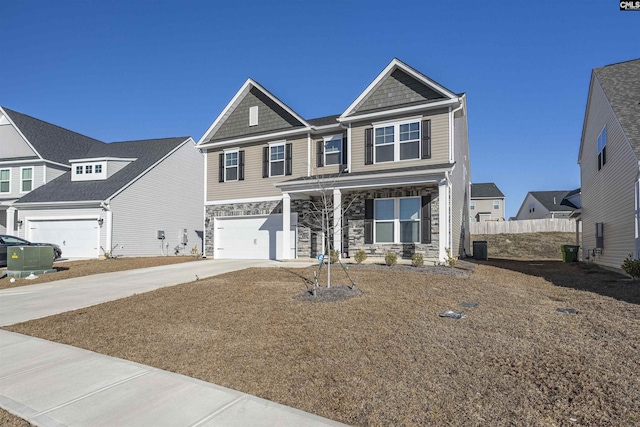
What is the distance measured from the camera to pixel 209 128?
18.7m

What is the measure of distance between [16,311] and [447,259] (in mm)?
11270

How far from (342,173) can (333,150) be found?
1340 mm

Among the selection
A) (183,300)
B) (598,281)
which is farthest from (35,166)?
(598,281)

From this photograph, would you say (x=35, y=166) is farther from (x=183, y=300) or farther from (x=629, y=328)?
(x=629, y=328)

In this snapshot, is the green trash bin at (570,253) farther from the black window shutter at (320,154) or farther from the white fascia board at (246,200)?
the white fascia board at (246,200)

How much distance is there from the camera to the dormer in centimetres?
2309

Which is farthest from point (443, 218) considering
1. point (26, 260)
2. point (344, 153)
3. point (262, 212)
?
point (26, 260)

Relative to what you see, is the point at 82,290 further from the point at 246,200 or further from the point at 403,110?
the point at 403,110

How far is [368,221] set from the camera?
14.9 metres

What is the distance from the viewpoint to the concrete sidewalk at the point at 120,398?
335 cm

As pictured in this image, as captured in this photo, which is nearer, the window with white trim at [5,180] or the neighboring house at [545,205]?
the window with white trim at [5,180]

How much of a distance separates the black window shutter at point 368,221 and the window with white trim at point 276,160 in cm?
430

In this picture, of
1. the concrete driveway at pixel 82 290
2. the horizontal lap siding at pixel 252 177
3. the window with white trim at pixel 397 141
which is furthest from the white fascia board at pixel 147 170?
the window with white trim at pixel 397 141

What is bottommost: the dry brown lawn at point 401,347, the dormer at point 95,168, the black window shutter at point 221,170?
the dry brown lawn at point 401,347
